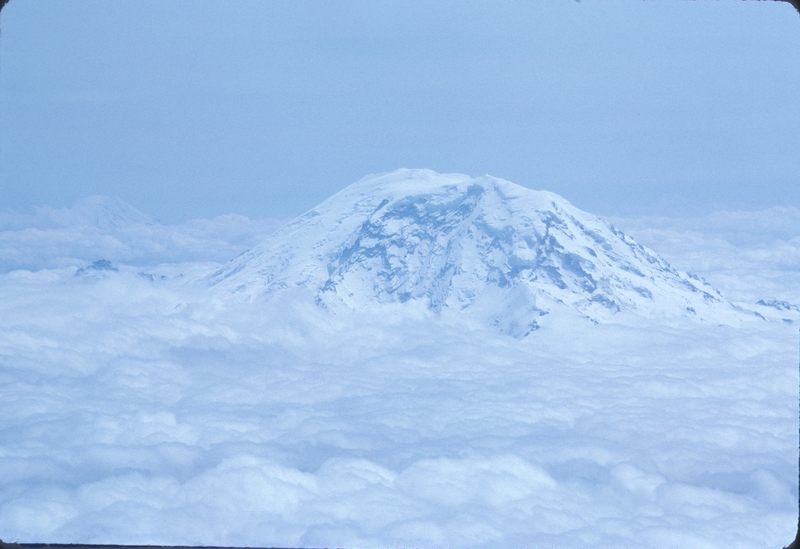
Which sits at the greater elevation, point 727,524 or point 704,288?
point 704,288

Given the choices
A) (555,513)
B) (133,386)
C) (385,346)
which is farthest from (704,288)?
(133,386)

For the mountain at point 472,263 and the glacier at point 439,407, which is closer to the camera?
the glacier at point 439,407

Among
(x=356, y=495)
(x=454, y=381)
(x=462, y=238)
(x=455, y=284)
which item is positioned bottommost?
(x=356, y=495)

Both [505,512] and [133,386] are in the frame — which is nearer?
[505,512]

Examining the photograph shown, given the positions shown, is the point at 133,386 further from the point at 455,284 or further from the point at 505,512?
the point at 455,284

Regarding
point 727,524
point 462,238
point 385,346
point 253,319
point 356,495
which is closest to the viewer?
point 727,524

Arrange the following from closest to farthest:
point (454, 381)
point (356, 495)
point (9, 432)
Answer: point (356, 495) < point (9, 432) < point (454, 381)

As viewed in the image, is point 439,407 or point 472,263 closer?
point 439,407

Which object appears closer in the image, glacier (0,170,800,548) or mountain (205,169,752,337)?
glacier (0,170,800,548)
